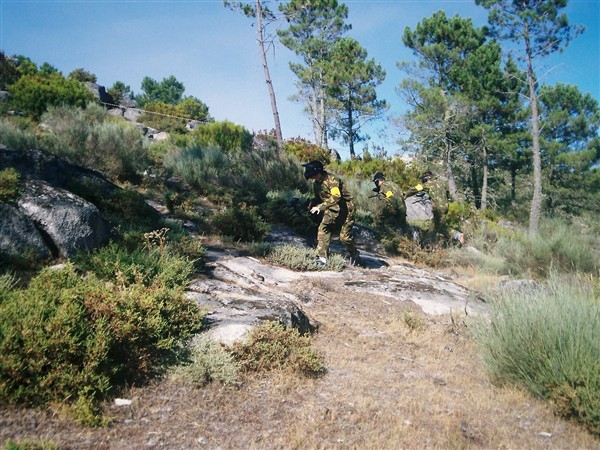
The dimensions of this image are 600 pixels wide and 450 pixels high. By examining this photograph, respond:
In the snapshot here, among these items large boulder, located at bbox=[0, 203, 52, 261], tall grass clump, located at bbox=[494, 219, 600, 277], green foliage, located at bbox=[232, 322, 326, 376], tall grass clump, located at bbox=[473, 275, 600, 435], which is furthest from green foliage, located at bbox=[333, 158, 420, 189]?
green foliage, located at bbox=[232, 322, 326, 376]

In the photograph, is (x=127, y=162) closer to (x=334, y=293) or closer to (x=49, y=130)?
(x=49, y=130)

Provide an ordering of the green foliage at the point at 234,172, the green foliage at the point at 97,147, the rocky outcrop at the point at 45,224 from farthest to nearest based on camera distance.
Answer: the green foliage at the point at 234,172 → the green foliage at the point at 97,147 → the rocky outcrop at the point at 45,224

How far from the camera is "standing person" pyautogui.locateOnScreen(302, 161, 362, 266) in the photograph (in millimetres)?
7809

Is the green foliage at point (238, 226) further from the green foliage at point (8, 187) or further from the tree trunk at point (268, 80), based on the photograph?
the tree trunk at point (268, 80)

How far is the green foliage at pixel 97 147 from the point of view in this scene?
10.1 meters

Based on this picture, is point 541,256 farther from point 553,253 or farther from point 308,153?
point 308,153

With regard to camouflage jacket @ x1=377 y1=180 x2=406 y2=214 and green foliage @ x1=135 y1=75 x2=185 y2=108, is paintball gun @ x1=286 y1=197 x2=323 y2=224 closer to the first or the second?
camouflage jacket @ x1=377 y1=180 x2=406 y2=214

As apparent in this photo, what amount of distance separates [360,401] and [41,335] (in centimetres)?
229

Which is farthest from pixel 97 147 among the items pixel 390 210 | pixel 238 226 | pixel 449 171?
pixel 449 171

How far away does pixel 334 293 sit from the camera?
638 centimetres

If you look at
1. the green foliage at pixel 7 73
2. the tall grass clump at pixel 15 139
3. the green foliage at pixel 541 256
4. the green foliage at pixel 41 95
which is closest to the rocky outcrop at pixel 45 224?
the tall grass clump at pixel 15 139

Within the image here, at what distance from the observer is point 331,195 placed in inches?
312

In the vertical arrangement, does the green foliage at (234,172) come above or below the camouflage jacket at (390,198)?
above

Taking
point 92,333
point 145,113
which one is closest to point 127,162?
point 92,333
